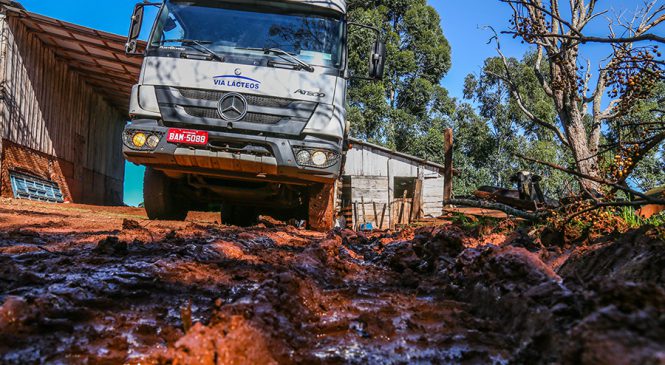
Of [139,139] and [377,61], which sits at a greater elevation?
[377,61]

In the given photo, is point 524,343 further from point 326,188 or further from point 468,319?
point 326,188

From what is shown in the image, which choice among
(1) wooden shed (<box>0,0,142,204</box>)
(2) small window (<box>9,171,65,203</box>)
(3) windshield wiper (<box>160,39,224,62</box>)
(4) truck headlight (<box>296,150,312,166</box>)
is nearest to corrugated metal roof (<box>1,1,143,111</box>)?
(1) wooden shed (<box>0,0,142,204</box>)

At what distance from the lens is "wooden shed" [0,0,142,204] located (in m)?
10.5

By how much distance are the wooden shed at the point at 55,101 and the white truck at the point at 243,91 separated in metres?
5.55

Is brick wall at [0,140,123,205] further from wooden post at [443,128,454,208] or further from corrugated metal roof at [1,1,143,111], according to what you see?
wooden post at [443,128,454,208]

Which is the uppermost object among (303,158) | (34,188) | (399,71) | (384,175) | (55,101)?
(399,71)

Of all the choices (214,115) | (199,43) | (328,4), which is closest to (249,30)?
(199,43)

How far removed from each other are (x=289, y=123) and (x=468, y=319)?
13.2ft

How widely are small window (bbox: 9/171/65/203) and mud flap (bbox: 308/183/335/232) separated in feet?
25.5

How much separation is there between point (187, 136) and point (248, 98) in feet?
2.61

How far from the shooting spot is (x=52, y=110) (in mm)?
12914

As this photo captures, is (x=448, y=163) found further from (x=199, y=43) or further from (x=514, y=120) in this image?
(x=514, y=120)

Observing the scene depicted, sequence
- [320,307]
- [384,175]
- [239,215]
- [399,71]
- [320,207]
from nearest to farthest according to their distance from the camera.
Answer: [320,307], [320,207], [239,215], [384,175], [399,71]

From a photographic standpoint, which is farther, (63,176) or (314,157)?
(63,176)
